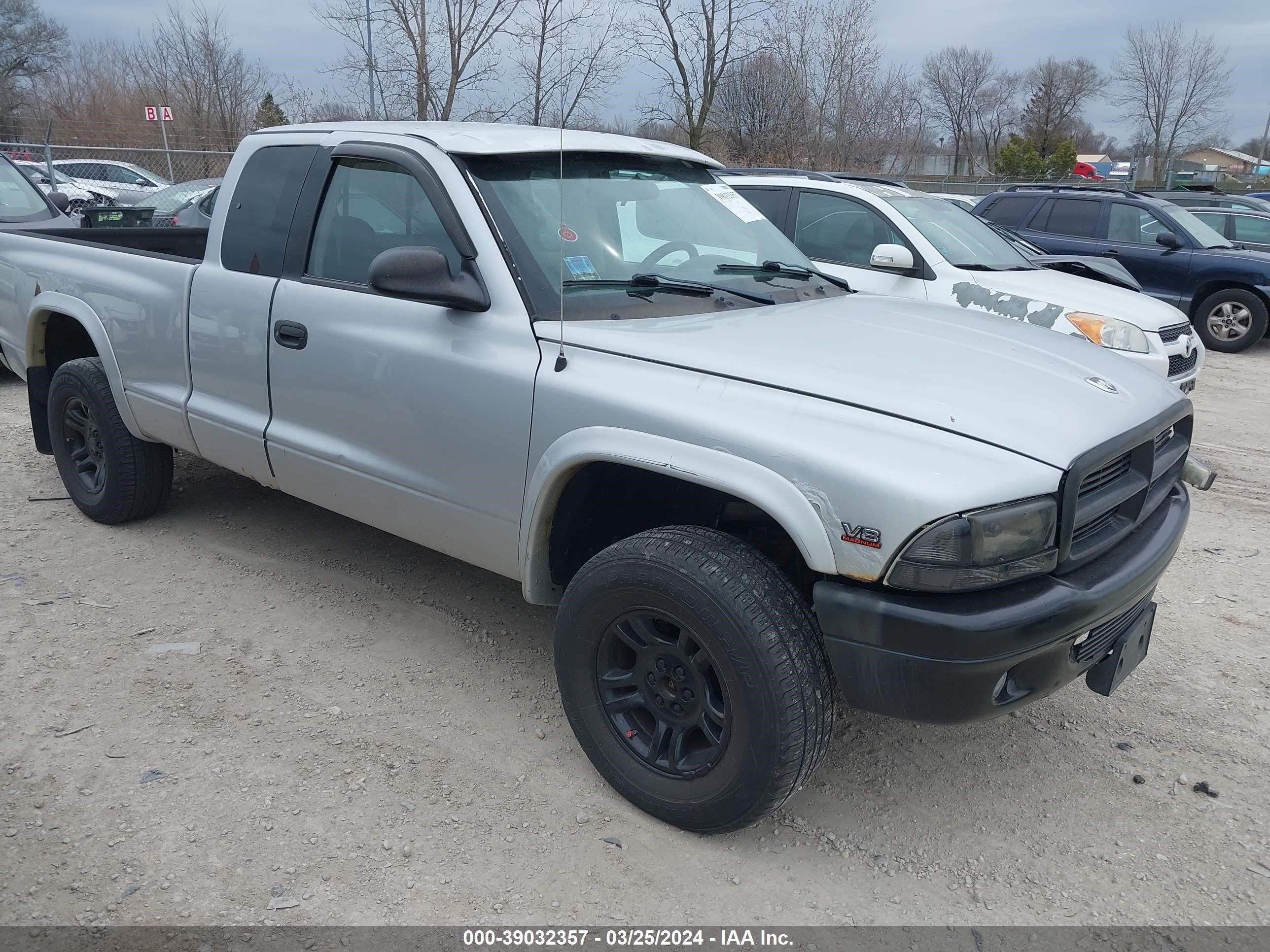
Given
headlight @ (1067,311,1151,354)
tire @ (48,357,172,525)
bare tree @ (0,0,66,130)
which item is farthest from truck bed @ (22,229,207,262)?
bare tree @ (0,0,66,130)

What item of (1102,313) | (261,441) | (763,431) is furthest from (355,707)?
(1102,313)

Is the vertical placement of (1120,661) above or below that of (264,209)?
below

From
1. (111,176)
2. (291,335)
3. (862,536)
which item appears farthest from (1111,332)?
(111,176)

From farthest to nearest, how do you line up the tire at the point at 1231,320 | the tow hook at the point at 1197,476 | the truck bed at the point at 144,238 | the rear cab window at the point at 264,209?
the tire at the point at 1231,320 → the truck bed at the point at 144,238 → the rear cab window at the point at 264,209 → the tow hook at the point at 1197,476

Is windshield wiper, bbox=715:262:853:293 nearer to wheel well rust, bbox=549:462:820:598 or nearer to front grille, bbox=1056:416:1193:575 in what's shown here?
wheel well rust, bbox=549:462:820:598

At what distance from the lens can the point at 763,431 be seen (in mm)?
2439

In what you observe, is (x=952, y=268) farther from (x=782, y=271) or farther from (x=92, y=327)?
(x=92, y=327)

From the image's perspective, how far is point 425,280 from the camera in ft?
9.68

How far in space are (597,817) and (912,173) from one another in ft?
111

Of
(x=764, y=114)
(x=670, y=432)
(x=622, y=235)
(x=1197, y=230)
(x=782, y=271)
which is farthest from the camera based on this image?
(x=764, y=114)

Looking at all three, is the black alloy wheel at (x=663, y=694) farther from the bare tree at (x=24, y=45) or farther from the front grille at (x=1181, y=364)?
the bare tree at (x=24, y=45)

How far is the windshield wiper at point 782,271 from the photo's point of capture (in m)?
3.52

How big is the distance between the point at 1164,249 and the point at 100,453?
11.2m

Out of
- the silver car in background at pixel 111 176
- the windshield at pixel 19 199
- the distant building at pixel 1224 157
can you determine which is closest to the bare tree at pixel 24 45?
the silver car in background at pixel 111 176
